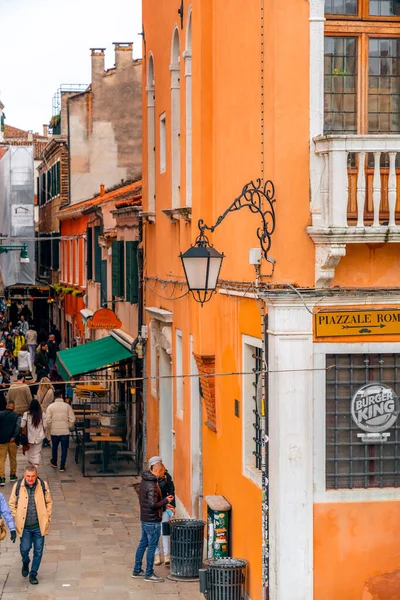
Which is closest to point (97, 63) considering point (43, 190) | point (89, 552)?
point (43, 190)

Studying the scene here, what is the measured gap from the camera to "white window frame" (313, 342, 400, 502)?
11.0 metres

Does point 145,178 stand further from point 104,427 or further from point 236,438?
point 236,438

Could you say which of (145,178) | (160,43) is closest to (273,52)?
(160,43)

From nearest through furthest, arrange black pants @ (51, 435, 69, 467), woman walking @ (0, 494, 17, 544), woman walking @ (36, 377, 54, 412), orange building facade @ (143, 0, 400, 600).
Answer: orange building facade @ (143, 0, 400, 600), woman walking @ (0, 494, 17, 544), black pants @ (51, 435, 69, 467), woman walking @ (36, 377, 54, 412)

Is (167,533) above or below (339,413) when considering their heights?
below

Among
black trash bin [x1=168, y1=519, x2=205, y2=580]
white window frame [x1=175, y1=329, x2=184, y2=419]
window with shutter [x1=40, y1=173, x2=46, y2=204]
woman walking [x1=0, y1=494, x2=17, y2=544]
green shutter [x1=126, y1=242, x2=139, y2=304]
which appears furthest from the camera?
window with shutter [x1=40, y1=173, x2=46, y2=204]

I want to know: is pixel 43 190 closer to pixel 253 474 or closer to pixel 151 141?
pixel 151 141

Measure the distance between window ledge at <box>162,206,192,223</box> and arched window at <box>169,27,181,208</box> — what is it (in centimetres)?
17

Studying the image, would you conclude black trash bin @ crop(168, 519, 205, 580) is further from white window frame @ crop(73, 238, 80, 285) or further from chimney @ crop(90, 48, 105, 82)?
chimney @ crop(90, 48, 105, 82)

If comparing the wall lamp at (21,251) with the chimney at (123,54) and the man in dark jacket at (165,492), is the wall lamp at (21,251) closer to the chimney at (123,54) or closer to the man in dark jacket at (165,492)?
the chimney at (123,54)

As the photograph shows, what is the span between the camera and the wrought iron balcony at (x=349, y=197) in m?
10.5

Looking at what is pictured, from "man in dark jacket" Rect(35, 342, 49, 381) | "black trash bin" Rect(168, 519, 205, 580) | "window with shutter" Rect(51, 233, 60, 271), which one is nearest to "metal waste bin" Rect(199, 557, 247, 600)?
"black trash bin" Rect(168, 519, 205, 580)

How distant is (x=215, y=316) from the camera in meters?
14.5

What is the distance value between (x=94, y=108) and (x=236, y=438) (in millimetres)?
30380
